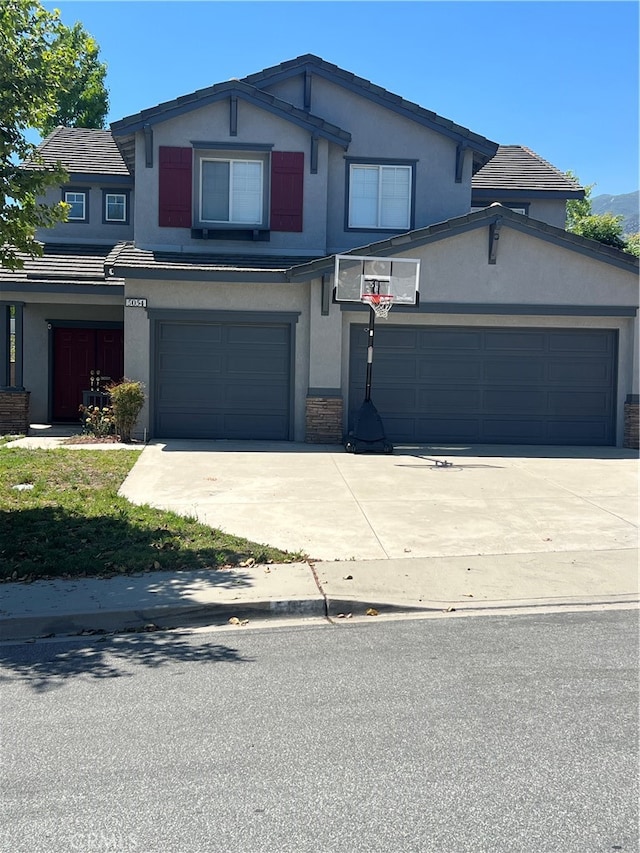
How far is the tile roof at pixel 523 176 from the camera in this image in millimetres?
20734

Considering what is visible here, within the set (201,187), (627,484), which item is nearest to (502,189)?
(201,187)

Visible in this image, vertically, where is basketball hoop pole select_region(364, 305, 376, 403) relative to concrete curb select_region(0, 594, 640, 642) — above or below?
above

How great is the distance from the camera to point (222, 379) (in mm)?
16172

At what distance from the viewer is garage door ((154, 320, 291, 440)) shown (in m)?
16.1

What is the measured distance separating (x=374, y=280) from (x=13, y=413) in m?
7.96

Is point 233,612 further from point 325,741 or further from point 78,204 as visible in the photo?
point 78,204

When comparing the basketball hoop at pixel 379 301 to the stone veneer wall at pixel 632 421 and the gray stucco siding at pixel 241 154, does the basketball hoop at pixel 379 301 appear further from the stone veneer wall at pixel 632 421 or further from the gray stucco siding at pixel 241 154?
the stone veneer wall at pixel 632 421

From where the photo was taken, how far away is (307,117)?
16922mm

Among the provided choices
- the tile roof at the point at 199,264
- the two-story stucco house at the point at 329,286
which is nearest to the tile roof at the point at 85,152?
the two-story stucco house at the point at 329,286

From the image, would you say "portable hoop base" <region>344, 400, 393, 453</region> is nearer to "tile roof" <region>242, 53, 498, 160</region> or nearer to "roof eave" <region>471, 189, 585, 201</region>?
"tile roof" <region>242, 53, 498, 160</region>

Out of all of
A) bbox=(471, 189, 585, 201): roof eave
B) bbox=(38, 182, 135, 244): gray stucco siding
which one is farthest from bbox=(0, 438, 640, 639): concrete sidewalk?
bbox=(471, 189, 585, 201): roof eave

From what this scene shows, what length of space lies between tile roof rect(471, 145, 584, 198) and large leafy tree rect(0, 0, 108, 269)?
14004 millimetres

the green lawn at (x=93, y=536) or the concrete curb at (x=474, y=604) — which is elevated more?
the green lawn at (x=93, y=536)

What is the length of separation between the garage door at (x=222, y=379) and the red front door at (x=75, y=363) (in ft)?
14.7
